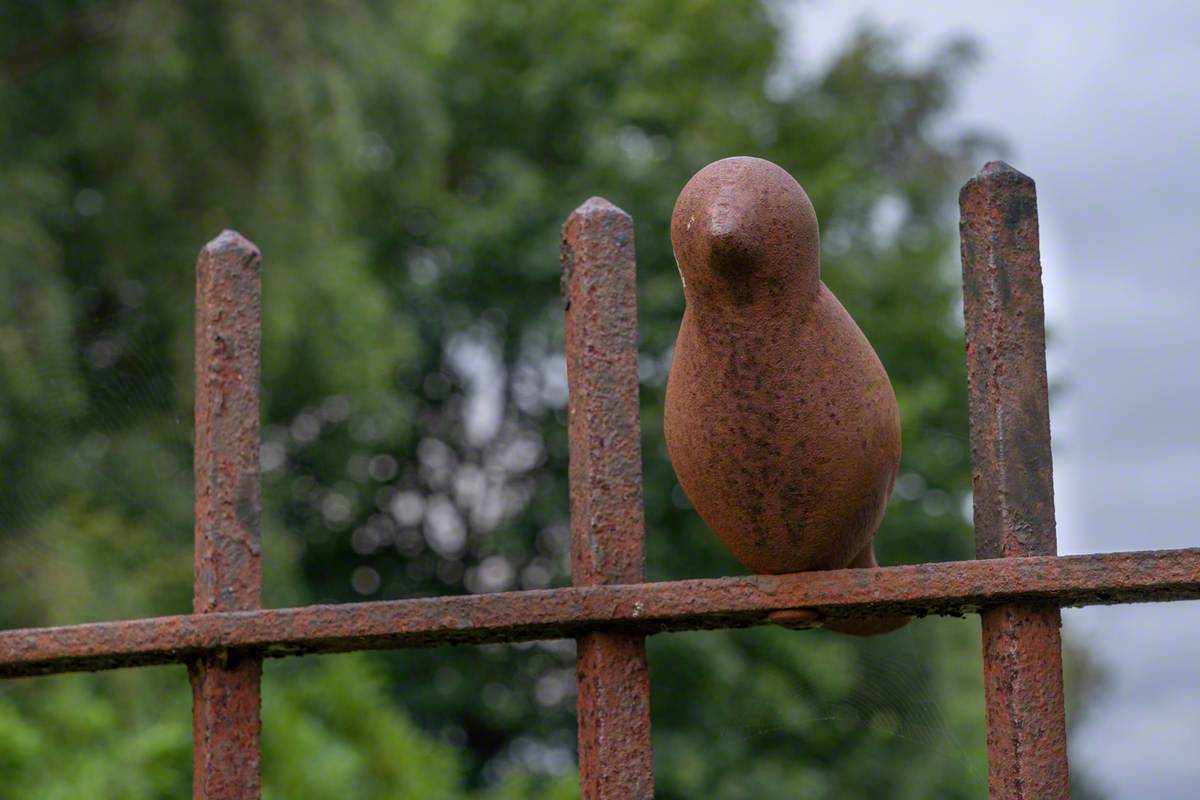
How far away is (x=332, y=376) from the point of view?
6.92 metres

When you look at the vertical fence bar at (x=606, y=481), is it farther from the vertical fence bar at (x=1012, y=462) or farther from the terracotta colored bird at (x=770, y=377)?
the vertical fence bar at (x=1012, y=462)

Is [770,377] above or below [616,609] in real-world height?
above

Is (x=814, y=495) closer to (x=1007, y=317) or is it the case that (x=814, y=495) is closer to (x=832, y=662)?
(x=1007, y=317)

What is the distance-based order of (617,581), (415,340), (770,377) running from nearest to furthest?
(770,377), (617,581), (415,340)

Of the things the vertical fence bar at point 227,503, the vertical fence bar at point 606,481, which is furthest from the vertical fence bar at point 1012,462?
the vertical fence bar at point 227,503

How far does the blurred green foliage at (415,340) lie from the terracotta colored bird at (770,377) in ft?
1.64

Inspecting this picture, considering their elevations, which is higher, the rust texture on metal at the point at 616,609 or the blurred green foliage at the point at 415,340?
the blurred green foliage at the point at 415,340

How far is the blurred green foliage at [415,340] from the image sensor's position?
4.71 m

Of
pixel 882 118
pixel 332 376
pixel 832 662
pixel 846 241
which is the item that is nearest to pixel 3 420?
pixel 332 376

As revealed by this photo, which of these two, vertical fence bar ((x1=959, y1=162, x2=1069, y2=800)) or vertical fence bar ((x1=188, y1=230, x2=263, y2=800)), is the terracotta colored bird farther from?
vertical fence bar ((x1=188, y1=230, x2=263, y2=800))

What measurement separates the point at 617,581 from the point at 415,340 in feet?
24.7

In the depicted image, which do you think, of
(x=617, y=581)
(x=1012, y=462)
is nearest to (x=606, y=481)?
(x=617, y=581)

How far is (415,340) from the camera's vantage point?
8562 mm

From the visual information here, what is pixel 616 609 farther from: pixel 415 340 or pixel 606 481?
pixel 415 340
